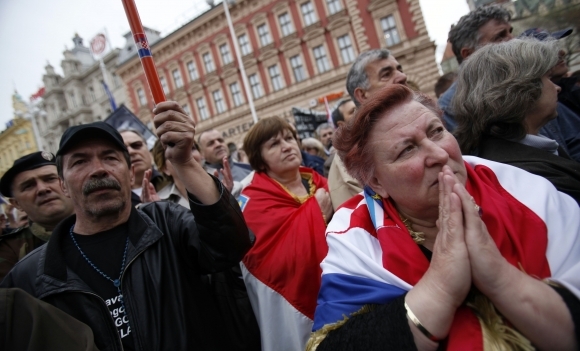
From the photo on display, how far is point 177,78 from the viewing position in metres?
26.2

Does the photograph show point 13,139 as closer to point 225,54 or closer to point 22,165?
point 22,165

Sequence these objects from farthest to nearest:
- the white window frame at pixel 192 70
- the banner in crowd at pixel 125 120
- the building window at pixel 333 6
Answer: the white window frame at pixel 192 70, the building window at pixel 333 6, the banner in crowd at pixel 125 120

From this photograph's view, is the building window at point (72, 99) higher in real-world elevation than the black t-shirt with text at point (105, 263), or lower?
higher

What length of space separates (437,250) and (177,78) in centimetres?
2789

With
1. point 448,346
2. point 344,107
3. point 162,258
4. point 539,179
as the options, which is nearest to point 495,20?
point 344,107

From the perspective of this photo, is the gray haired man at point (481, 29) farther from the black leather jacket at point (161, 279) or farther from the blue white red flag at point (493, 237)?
the black leather jacket at point (161, 279)

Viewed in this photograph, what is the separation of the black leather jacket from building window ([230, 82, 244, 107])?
23129 mm

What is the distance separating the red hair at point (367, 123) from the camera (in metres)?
1.39

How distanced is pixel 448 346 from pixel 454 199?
1.48 ft

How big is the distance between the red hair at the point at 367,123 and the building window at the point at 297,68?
2102 centimetres

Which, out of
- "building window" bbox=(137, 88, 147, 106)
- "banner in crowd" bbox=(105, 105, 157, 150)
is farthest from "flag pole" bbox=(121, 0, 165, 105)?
"building window" bbox=(137, 88, 147, 106)

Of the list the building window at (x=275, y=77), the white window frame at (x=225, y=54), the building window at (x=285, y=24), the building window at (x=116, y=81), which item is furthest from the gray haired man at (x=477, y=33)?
the building window at (x=116, y=81)

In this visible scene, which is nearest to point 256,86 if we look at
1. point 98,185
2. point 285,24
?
point 285,24

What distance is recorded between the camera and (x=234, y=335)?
6.03 feet
